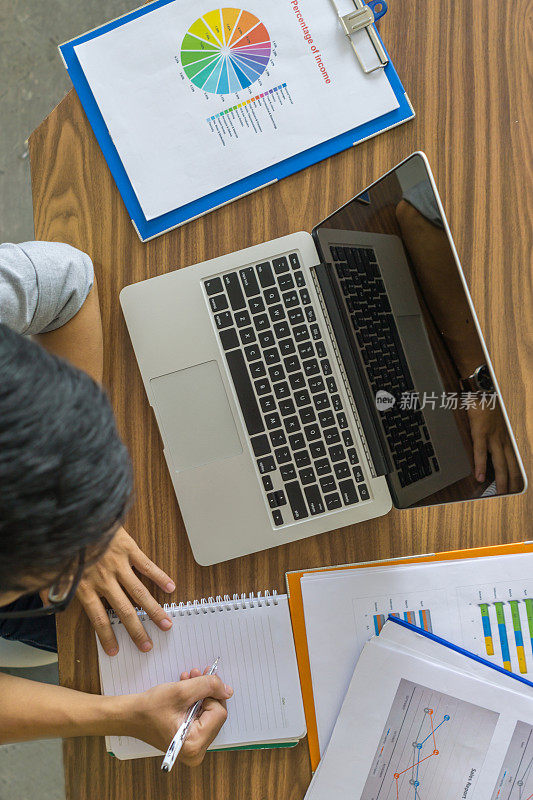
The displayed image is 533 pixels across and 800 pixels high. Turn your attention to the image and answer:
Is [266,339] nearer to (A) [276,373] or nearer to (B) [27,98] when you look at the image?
(A) [276,373]

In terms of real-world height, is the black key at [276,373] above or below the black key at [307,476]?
above

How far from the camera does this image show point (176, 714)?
2.48 ft

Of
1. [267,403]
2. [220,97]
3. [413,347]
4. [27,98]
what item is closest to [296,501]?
[267,403]

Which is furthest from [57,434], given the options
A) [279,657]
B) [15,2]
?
[15,2]

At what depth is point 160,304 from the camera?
792mm

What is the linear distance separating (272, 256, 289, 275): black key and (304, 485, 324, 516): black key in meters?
0.27

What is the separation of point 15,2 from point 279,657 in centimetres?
149

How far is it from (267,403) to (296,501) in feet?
0.41

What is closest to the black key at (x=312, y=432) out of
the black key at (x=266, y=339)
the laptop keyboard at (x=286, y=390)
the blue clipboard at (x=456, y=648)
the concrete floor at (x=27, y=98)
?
the laptop keyboard at (x=286, y=390)

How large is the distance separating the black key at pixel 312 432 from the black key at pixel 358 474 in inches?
2.4

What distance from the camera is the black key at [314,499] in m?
0.77

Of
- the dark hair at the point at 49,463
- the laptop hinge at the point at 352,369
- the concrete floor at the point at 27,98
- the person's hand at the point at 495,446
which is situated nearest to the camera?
the dark hair at the point at 49,463

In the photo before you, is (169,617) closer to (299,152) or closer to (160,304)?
(160,304)

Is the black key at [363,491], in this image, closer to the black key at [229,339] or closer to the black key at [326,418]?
the black key at [326,418]
